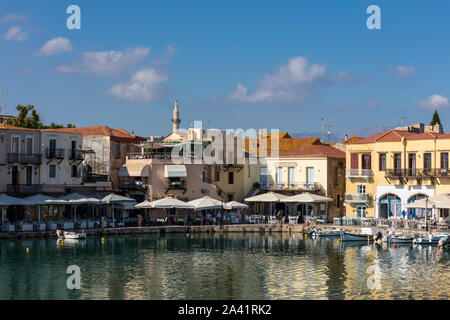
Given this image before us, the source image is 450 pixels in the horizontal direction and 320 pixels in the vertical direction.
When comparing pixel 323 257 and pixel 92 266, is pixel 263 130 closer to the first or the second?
pixel 323 257

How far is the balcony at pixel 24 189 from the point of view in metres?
51.9

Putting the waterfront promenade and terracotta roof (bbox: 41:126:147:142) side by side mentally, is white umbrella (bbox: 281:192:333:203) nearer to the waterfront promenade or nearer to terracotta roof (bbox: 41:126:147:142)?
the waterfront promenade

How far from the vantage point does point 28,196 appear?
52.7 metres

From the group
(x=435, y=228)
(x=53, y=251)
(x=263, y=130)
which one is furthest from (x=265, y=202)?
(x=53, y=251)

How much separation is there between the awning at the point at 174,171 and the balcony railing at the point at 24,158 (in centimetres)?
1086

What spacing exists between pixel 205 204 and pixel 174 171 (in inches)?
202

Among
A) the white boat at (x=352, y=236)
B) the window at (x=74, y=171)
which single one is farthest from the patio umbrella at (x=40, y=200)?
the white boat at (x=352, y=236)

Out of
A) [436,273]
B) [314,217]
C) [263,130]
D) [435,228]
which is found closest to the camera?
[436,273]

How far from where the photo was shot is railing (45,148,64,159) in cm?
5472

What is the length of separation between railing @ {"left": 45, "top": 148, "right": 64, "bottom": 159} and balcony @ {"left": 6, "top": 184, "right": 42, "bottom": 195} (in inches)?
105

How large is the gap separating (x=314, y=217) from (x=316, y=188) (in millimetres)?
3906

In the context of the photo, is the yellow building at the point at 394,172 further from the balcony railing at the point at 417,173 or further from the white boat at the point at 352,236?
the white boat at the point at 352,236

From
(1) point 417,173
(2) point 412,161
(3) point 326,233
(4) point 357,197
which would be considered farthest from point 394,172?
(3) point 326,233

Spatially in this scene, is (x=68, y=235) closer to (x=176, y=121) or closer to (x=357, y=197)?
(x=357, y=197)
